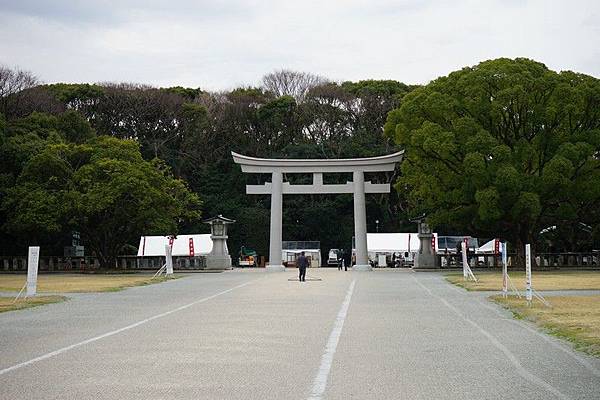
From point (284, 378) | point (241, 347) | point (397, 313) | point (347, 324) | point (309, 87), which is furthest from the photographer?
point (309, 87)

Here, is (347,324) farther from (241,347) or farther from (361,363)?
(361,363)

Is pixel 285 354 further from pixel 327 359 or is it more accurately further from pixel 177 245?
pixel 177 245

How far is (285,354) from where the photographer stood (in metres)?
12.6

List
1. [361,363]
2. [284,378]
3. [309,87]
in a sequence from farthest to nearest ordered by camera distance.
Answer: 1. [309,87]
2. [361,363]
3. [284,378]

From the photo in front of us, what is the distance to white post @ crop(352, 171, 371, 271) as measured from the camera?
54.4 meters

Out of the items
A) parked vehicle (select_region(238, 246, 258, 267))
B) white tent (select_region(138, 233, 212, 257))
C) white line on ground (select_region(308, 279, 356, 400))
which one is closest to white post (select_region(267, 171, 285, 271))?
white tent (select_region(138, 233, 212, 257))

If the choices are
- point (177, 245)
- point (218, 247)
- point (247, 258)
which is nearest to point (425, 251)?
point (218, 247)

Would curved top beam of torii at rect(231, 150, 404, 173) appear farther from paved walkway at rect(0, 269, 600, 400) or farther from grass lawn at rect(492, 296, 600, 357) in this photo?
paved walkway at rect(0, 269, 600, 400)

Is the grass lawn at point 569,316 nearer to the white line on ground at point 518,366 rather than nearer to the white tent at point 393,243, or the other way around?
the white line on ground at point 518,366

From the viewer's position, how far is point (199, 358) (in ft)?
39.8

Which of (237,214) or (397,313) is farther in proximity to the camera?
(237,214)

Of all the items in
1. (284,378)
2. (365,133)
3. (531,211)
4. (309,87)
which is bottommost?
(284,378)

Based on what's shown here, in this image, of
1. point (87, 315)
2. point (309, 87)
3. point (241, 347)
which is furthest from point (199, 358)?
point (309, 87)

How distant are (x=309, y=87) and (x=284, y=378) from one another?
218ft
